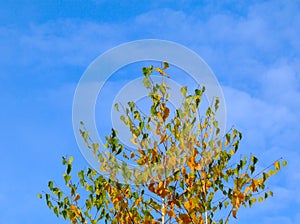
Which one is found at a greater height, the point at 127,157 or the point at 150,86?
the point at 150,86

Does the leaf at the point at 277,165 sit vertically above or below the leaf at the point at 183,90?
below

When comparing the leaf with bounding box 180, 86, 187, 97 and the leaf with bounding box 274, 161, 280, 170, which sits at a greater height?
the leaf with bounding box 180, 86, 187, 97

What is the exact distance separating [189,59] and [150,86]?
1.76ft

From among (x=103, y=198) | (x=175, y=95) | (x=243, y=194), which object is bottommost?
(x=243, y=194)

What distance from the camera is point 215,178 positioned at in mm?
5867

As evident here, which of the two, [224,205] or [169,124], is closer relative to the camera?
[169,124]

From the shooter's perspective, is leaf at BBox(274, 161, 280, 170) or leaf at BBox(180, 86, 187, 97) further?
leaf at BBox(274, 161, 280, 170)

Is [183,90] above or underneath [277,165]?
above

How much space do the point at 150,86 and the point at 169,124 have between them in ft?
1.64

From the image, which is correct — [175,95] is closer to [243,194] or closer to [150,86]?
[150,86]

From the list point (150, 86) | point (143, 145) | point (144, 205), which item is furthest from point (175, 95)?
point (144, 205)

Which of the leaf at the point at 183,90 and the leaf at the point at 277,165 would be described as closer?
the leaf at the point at 183,90

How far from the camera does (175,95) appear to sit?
5957 millimetres

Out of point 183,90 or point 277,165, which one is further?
point 277,165
